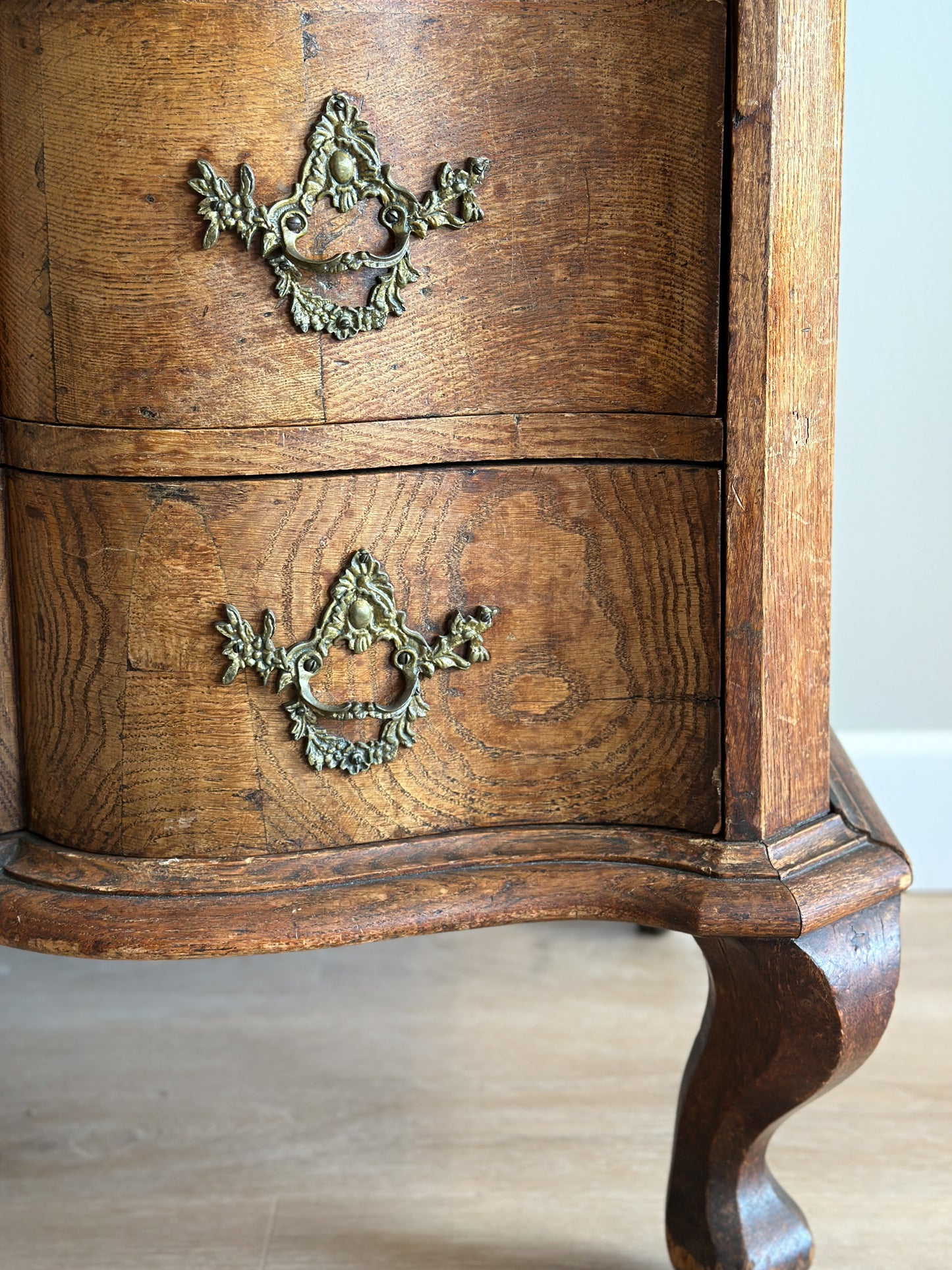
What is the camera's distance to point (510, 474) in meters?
0.68

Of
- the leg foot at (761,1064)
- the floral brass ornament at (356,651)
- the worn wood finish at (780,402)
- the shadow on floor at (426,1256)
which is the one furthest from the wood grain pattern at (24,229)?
the shadow on floor at (426,1256)

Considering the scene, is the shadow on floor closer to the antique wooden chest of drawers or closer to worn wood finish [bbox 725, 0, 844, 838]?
the antique wooden chest of drawers

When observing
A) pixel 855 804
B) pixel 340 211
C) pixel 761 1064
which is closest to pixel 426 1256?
pixel 761 1064

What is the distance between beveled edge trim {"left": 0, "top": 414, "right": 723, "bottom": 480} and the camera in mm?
637

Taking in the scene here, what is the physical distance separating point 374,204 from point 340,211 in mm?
16

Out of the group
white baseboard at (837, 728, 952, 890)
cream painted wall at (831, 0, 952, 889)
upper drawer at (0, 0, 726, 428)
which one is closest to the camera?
upper drawer at (0, 0, 726, 428)

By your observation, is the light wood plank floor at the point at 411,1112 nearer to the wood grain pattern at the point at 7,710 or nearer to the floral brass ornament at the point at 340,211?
the wood grain pattern at the point at 7,710

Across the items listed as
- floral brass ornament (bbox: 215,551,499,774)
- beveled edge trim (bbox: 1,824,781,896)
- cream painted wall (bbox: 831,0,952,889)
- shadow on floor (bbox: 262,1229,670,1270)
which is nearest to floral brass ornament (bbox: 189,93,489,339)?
floral brass ornament (bbox: 215,551,499,774)

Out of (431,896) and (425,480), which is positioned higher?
(425,480)

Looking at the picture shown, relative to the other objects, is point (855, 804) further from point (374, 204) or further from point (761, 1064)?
point (374, 204)

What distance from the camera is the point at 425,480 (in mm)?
667

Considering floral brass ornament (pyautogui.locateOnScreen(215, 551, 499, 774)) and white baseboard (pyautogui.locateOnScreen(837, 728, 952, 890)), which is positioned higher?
floral brass ornament (pyautogui.locateOnScreen(215, 551, 499, 774))

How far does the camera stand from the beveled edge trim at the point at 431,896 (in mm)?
662

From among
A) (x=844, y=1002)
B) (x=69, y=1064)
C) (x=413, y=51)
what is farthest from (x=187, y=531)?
(x=69, y=1064)
